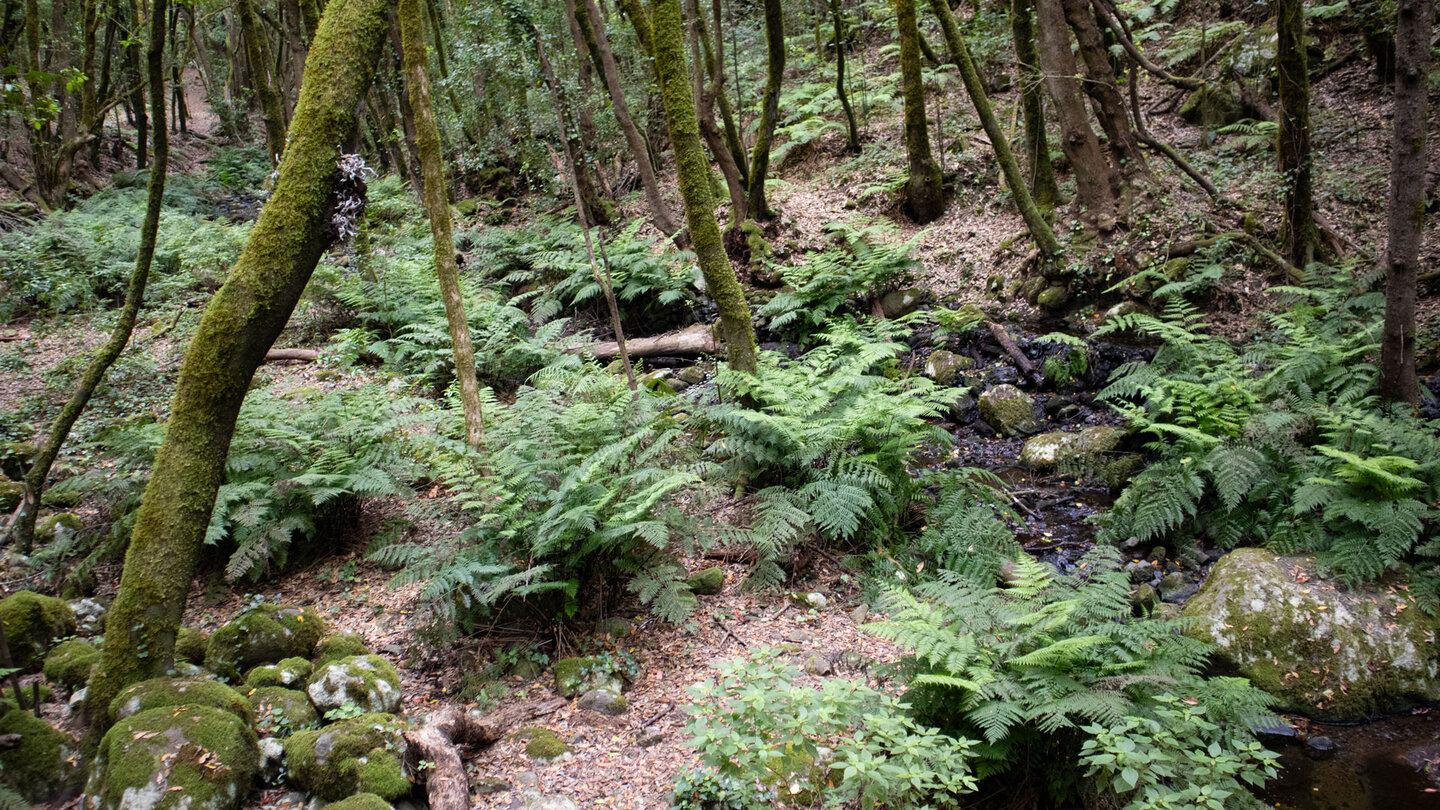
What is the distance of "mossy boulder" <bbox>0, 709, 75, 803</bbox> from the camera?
10.3 feet

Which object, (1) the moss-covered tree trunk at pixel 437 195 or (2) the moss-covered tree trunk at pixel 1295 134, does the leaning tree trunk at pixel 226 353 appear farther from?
(2) the moss-covered tree trunk at pixel 1295 134

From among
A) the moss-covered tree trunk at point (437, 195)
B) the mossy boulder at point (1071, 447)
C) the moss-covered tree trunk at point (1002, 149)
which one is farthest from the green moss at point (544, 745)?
the moss-covered tree trunk at point (1002, 149)

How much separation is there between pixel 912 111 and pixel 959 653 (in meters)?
10.8

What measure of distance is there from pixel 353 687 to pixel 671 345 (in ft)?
24.2

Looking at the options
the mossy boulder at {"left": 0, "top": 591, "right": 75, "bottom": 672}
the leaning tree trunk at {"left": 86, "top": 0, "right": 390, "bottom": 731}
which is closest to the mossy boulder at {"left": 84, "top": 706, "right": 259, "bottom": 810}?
the leaning tree trunk at {"left": 86, "top": 0, "right": 390, "bottom": 731}

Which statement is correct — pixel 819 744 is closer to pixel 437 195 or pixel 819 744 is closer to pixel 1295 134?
pixel 437 195

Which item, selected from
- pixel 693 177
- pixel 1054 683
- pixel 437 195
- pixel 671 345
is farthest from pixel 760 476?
pixel 671 345

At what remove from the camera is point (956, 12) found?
60.1 ft

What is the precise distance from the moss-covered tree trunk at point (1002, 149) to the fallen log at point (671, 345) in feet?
15.8

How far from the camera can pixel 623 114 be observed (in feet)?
38.8

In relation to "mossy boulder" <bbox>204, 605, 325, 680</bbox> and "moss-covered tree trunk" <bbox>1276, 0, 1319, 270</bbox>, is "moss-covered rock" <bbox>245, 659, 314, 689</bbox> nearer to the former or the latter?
"mossy boulder" <bbox>204, 605, 325, 680</bbox>

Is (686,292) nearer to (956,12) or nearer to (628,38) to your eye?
(628,38)

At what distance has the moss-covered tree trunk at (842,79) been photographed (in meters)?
14.1

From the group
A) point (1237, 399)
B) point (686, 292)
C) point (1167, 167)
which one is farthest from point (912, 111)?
point (1237, 399)
